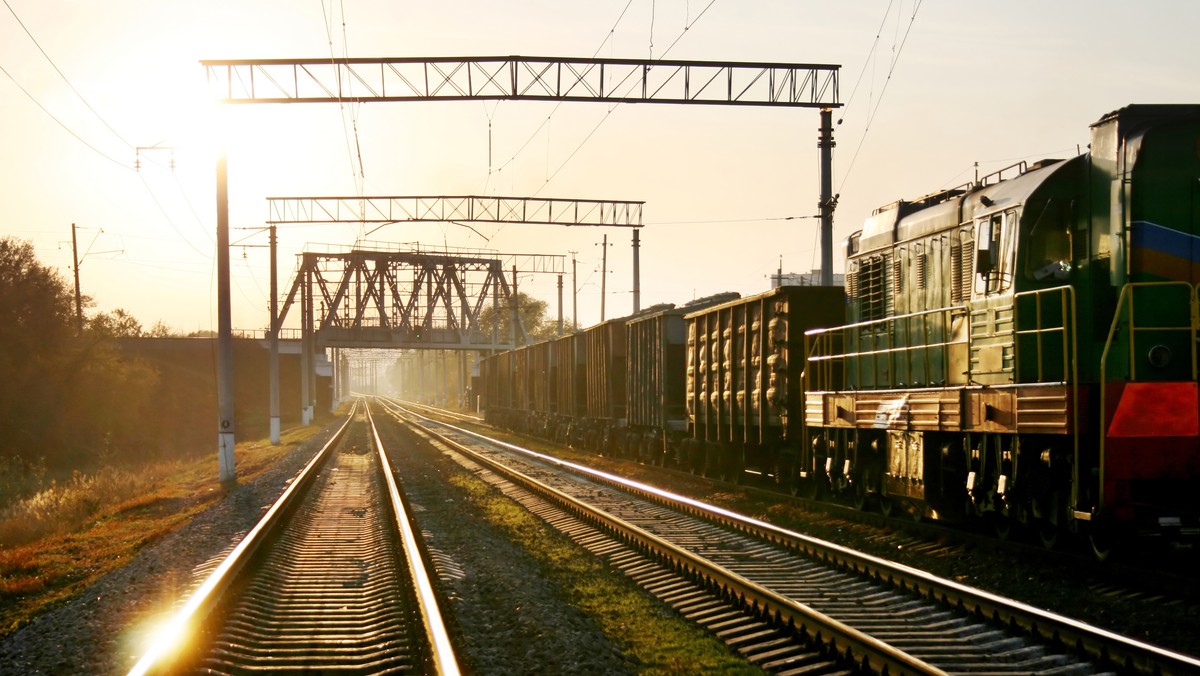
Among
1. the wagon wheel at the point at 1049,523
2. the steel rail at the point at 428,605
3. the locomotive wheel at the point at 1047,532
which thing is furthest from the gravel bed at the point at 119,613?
the locomotive wheel at the point at 1047,532

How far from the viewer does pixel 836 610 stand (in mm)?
8742

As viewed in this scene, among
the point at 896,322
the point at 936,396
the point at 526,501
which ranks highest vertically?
the point at 896,322

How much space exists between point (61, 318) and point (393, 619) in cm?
4714

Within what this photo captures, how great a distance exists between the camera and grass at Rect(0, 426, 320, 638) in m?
11.7

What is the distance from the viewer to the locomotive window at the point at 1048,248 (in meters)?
11.0

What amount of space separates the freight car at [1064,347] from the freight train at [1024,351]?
0.07 ft

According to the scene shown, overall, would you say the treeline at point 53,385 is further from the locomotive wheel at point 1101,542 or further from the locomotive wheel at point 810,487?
the locomotive wheel at point 1101,542

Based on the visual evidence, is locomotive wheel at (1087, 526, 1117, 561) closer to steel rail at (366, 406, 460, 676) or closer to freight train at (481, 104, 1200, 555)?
freight train at (481, 104, 1200, 555)

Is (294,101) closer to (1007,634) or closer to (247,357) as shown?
(1007,634)

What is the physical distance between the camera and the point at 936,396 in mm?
12375

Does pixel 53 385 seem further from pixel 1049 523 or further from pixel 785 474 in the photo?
pixel 1049 523

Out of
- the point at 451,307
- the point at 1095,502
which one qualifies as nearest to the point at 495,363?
the point at 451,307

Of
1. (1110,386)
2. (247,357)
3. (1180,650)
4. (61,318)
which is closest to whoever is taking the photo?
(1180,650)

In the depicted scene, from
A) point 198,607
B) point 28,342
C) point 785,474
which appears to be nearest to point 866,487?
point 785,474
